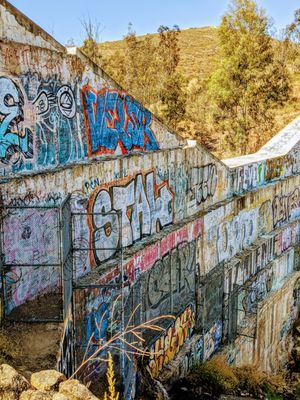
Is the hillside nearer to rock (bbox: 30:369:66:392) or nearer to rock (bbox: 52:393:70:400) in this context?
rock (bbox: 30:369:66:392)

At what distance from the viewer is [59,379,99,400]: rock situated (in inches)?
141

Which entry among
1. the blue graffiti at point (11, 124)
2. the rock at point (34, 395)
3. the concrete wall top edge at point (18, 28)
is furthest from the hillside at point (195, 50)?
the rock at point (34, 395)

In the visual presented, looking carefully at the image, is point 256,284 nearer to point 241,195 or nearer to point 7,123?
point 241,195

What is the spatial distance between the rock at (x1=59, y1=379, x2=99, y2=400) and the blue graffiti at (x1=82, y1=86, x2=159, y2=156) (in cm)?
467

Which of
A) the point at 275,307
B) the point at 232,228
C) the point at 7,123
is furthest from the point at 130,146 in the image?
the point at 275,307

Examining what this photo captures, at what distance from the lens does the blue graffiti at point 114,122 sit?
25.3ft

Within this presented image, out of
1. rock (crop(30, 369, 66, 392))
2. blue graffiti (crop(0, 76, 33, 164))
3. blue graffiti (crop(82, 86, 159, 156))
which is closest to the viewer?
rock (crop(30, 369, 66, 392))

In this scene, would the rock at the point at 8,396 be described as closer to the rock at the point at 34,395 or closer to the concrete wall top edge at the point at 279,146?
the rock at the point at 34,395

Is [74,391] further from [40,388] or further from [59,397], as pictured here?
[40,388]

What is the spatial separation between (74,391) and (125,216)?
5.24m

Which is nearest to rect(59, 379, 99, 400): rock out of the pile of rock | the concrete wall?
the pile of rock

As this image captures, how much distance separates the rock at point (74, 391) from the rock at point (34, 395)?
0.46ft

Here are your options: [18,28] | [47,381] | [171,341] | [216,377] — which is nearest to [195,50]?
[171,341]

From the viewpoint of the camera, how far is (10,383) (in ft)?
11.7
